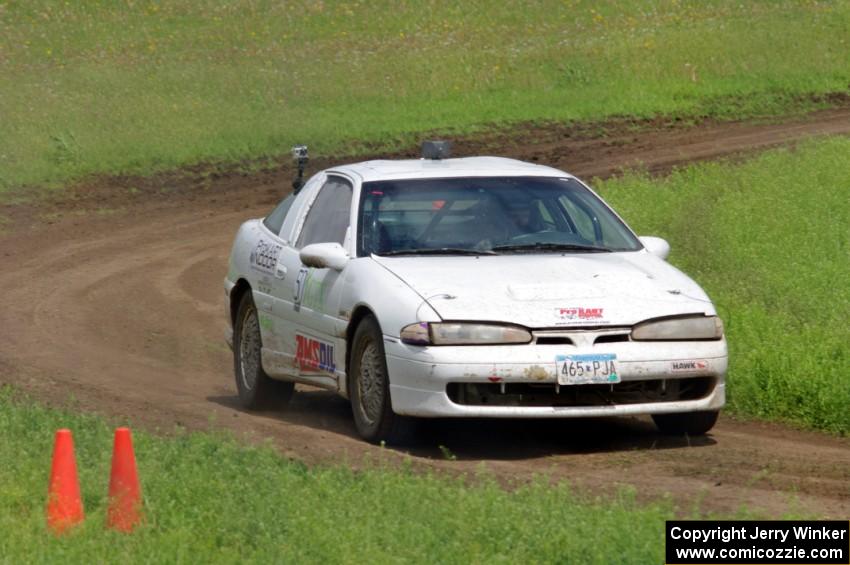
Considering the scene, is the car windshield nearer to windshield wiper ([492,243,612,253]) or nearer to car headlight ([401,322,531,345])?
windshield wiper ([492,243,612,253])

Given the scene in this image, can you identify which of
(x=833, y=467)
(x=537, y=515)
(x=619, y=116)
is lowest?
(x=619, y=116)

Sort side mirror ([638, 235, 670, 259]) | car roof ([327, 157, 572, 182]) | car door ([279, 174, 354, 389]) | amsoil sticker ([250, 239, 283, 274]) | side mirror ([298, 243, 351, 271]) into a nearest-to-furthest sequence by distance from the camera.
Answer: side mirror ([298, 243, 351, 271]), car door ([279, 174, 354, 389]), side mirror ([638, 235, 670, 259]), car roof ([327, 157, 572, 182]), amsoil sticker ([250, 239, 283, 274])

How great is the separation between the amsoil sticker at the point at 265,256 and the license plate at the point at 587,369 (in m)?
2.76

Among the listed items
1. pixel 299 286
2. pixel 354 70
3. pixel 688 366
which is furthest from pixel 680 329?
pixel 354 70

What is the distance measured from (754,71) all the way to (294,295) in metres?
22.3

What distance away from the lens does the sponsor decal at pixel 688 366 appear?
873 centimetres

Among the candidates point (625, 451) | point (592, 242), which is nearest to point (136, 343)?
point (592, 242)

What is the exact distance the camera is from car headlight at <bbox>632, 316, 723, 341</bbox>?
28.6ft

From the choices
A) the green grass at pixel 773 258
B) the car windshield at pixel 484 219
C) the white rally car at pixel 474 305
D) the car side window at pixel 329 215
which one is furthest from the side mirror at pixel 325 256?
the green grass at pixel 773 258

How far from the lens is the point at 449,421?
390 inches

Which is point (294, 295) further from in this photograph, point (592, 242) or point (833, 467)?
point (833, 467)

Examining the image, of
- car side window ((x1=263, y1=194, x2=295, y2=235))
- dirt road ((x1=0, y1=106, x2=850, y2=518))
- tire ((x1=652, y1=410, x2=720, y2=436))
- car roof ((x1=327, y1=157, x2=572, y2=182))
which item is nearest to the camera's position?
dirt road ((x1=0, y1=106, x2=850, y2=518))

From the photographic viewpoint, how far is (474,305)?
8.70 meters

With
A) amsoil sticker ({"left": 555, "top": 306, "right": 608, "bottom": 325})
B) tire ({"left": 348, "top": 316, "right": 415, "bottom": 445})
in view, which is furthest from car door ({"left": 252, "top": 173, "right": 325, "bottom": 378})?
amsoil sticker ({"left": 555, "top": 306, "right": 608, "bottom": 325})
